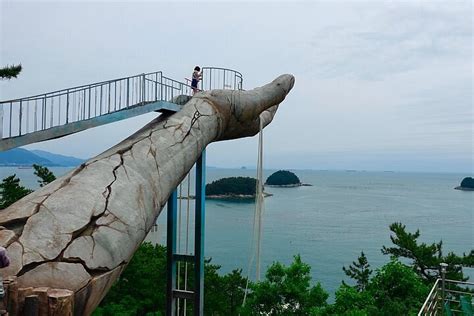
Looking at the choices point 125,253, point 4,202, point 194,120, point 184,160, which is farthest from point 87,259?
point 4,202

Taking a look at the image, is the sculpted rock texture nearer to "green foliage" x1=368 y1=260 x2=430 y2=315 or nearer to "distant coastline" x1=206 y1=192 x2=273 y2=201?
"green foliage" x1=368 y1=260 x2=430 y2=315

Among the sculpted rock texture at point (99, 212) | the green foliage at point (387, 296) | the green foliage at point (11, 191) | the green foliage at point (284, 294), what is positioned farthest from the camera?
the green foliage at point (11, 191)

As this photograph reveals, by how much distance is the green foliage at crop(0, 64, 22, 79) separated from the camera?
9.94 meters

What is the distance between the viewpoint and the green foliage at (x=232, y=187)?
7119cm

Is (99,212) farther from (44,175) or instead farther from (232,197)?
(232,197)

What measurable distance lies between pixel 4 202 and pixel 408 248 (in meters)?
14.3

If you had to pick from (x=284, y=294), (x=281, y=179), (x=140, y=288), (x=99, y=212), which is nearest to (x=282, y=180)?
(x=281, y=179)

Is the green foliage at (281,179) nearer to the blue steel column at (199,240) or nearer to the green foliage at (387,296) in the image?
the green foliage at (387,296)

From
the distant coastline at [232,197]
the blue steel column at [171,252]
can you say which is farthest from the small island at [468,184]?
the blue steel column at [171,252]

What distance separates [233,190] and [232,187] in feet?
2.60

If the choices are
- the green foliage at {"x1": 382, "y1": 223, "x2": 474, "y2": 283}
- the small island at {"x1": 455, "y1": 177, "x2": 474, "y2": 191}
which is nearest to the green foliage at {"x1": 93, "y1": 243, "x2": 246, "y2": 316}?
the green foliage at {"x1": 382, "y1": 223, "x2": 474, "y2": 283}

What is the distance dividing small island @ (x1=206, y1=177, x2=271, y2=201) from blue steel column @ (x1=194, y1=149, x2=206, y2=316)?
6131cm

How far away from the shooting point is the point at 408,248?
55.3 feet

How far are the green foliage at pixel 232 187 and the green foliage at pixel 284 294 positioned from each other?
5881 centimetres
